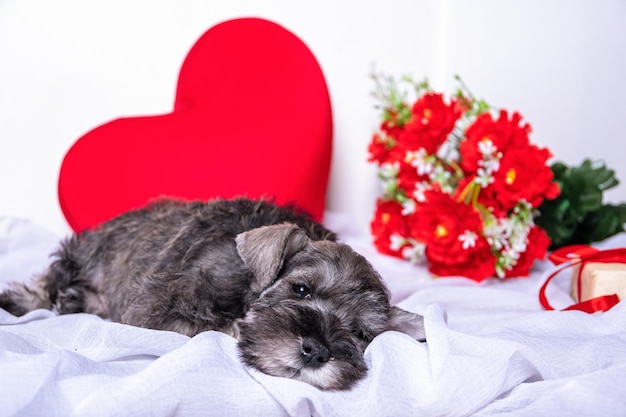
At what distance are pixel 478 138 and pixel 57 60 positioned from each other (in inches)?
107

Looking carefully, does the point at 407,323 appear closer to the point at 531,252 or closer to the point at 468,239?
the point at 468,239

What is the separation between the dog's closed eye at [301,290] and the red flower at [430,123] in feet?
5.60

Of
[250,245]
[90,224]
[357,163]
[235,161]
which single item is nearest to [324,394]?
[250,245]

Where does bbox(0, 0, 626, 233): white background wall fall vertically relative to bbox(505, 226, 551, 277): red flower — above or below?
above

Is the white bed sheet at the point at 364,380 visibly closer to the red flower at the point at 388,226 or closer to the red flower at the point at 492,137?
the red flower at the point at 492,137

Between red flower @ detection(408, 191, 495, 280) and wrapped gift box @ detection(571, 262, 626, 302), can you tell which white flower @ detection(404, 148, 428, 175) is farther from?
wrapped gift box @ detection(571, 262, 626, 302)

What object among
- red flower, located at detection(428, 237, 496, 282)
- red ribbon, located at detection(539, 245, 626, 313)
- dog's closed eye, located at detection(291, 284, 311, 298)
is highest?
dog's closed eye, located at detection(291, 284, 311, 298)

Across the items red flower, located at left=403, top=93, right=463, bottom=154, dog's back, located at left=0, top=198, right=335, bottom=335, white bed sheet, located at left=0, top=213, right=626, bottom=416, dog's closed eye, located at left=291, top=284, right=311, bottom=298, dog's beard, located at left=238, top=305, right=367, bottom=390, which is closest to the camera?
white bed sheet, located at left=0, top=213, right=626, bottom=416

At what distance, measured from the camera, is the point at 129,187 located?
3.79 meters

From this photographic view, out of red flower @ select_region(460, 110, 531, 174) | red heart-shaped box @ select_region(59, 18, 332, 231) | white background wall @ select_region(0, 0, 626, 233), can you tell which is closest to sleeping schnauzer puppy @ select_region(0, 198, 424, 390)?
red heart-shaped box @ select_region(59, 18, 332, 231)

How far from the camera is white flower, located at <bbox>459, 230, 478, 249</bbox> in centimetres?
361

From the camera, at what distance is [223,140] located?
12.6 feet

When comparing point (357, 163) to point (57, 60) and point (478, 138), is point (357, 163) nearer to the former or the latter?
point (478, 138)

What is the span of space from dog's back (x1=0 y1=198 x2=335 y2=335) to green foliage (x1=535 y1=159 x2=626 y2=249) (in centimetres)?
180
